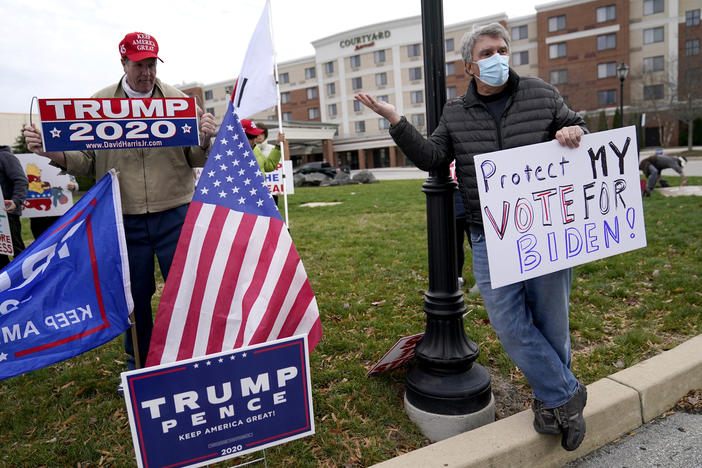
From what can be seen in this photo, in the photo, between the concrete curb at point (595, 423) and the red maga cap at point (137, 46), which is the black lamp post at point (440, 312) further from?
the red maga cap at point (137, 46)

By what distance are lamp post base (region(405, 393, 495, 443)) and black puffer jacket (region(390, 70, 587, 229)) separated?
1123 millimetres

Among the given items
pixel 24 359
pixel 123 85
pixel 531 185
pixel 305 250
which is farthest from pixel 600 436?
pixel 305 250

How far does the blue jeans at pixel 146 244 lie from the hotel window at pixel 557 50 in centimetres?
5387

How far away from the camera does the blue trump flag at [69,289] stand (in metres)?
2.52

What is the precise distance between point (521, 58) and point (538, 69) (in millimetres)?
2184

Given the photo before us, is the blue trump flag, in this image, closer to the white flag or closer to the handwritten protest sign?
the handwritten protest sign

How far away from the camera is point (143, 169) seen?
3137mm

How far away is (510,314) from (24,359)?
99.3 inches

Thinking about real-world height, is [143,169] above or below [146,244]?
above

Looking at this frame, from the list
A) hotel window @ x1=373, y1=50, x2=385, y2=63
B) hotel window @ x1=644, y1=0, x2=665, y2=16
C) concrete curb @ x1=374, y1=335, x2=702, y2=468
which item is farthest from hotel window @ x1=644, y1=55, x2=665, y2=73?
concrete curb @ x1=374, y1=335, x2=702, y2=468

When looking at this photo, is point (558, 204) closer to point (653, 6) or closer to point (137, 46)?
point (137, 46)

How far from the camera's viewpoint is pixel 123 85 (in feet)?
10.3

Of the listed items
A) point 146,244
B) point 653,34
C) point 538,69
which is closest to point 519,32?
point 538,69

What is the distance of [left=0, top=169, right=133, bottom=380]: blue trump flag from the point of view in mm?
2523
